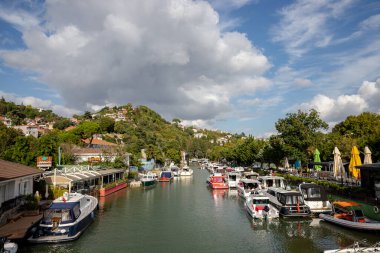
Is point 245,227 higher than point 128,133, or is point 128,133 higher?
point 128,133

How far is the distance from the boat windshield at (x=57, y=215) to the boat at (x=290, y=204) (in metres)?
20.2

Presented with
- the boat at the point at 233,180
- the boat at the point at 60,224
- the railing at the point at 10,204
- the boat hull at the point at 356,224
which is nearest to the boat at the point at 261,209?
the boat hull at the point at 356,224

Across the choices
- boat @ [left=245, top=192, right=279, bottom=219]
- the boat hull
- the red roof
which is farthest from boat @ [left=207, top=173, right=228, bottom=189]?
the red roof

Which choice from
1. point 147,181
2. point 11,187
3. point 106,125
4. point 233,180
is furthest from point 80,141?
point 11,187

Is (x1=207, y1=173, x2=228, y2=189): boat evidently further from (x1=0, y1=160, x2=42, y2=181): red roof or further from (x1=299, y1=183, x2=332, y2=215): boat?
(x1=0, y1=160, x2=42, y2=181): red roof

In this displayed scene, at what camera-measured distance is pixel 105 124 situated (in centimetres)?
14675

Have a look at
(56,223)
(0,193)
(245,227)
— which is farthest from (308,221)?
(0,193)

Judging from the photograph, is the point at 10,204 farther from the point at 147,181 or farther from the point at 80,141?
the point at 80,141

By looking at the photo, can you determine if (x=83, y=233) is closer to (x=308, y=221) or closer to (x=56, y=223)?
(x=56, y=223)

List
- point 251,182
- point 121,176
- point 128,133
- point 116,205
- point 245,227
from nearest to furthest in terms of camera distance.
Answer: point 245,227, point 116,205, point 251,182, point 121,176, point 128,133

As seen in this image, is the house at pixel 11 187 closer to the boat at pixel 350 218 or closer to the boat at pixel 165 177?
the boat at pixel 350 218

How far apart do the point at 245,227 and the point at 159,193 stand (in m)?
26.2

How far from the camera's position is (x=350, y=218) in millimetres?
26266

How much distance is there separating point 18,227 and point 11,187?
227 inches
